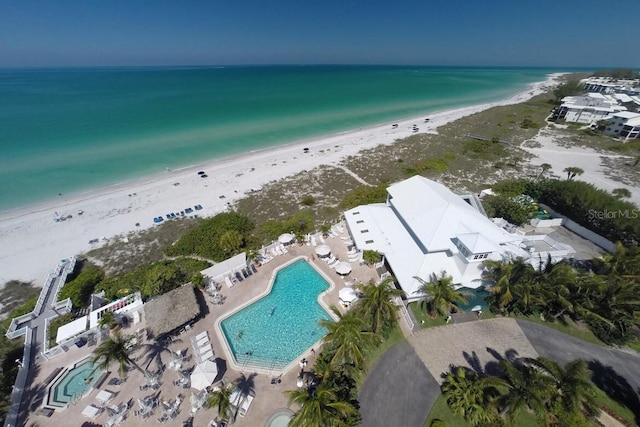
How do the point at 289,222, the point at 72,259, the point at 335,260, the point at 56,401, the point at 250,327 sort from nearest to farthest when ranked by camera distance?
the point at 56,401, the point at 250,327, the point at 335,260, the point at 72,259, the point at 289,222

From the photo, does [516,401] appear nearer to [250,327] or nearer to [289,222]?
[250,327]

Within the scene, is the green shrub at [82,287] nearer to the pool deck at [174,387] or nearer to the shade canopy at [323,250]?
the pool deck at [174,387]

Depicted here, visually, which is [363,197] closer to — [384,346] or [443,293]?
[443,293]

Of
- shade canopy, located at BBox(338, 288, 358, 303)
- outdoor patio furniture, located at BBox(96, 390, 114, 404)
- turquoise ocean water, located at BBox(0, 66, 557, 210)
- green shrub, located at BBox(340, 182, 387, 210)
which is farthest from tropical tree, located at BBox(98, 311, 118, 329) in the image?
turquoise ocean water, located at BBox(0, 66, 557, 210)

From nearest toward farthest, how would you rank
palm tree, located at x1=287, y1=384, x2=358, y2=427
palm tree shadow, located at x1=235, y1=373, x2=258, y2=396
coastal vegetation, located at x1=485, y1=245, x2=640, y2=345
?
1. palm tree, located at x1=287, y1=384, x2=358, y2=427
2. palm tree shadow, located at x1=235, y1=373, x2=258, y2=396
3. coastal vegetation, located at x1=485, y1=245, x2=640, y2=345

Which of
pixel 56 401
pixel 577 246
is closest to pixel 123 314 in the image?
pixel 56 401

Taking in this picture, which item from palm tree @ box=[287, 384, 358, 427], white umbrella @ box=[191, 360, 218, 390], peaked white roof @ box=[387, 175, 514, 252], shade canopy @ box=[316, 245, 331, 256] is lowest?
white umbrella @ box=[191, 360, 218, 390]

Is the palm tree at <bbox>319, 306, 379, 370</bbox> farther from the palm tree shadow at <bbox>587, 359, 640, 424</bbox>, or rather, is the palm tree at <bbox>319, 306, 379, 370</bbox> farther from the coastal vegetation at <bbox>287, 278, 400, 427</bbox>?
the palm tree shadow at <bbox>587, 359, 640, 424</bbox>

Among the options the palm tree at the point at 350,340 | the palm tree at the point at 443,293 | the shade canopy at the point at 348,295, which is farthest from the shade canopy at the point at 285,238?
the palm tree at the point at 443,293
